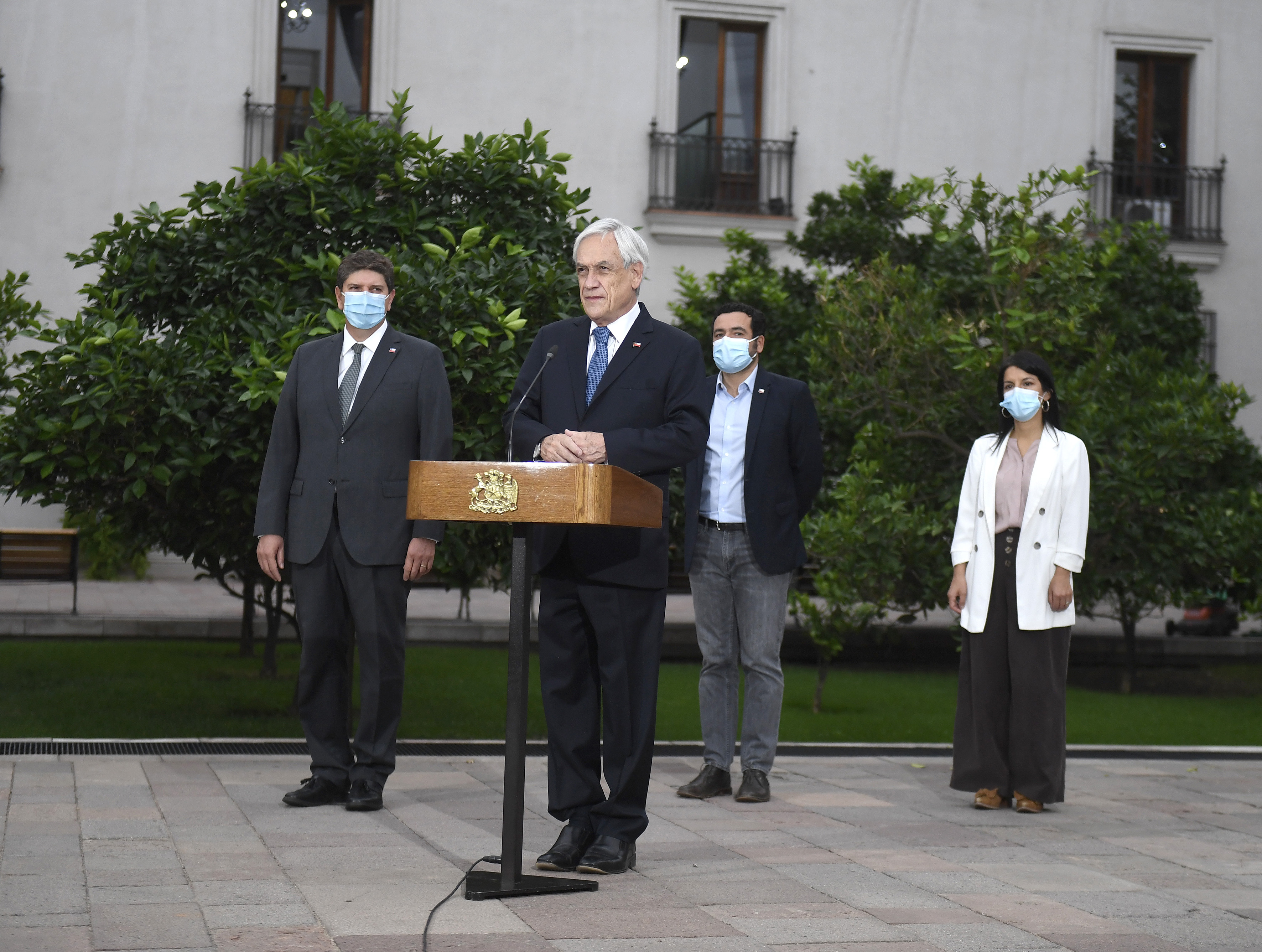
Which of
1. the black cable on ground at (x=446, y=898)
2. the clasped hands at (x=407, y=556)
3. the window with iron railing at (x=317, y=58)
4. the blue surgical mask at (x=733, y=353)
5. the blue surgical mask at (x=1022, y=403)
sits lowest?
the black cable on ground at (x=446, y=898)

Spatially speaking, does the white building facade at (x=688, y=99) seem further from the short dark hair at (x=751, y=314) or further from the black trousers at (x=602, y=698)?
the black trousers at (x=602, y=698)

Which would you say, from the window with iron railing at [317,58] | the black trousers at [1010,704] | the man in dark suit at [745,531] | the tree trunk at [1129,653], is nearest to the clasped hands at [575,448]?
the man in dark suit at [745,531]

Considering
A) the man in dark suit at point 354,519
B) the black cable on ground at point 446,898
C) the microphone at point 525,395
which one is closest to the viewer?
the black cable on ground at point 446,898

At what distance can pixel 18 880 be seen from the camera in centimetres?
418

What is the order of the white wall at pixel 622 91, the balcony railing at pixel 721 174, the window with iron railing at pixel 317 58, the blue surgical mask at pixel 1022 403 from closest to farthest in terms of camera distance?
the blue surgical mask at pixel 1022 403 < the white wall at pixel 622 91 < the window with iron railing at pixel 317 58 < the balcony railing at pixel 721 174

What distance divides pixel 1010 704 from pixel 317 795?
2.82 m

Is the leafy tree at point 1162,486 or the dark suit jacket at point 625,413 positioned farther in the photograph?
the leafy tree at point 1162,486

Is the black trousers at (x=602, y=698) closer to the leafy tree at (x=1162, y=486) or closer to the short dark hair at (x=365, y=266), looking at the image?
the short dark hair at (x=365, y=266)

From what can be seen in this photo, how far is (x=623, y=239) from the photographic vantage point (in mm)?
4520

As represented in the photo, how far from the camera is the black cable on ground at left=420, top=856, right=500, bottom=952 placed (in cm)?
360

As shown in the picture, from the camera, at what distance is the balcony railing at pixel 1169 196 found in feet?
68.5

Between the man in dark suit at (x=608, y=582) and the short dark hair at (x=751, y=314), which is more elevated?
the short dark hair at (x=751, y=314)

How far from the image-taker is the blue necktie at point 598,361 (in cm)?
459

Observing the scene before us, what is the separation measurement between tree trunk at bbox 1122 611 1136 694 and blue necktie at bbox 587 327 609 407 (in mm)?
8897
